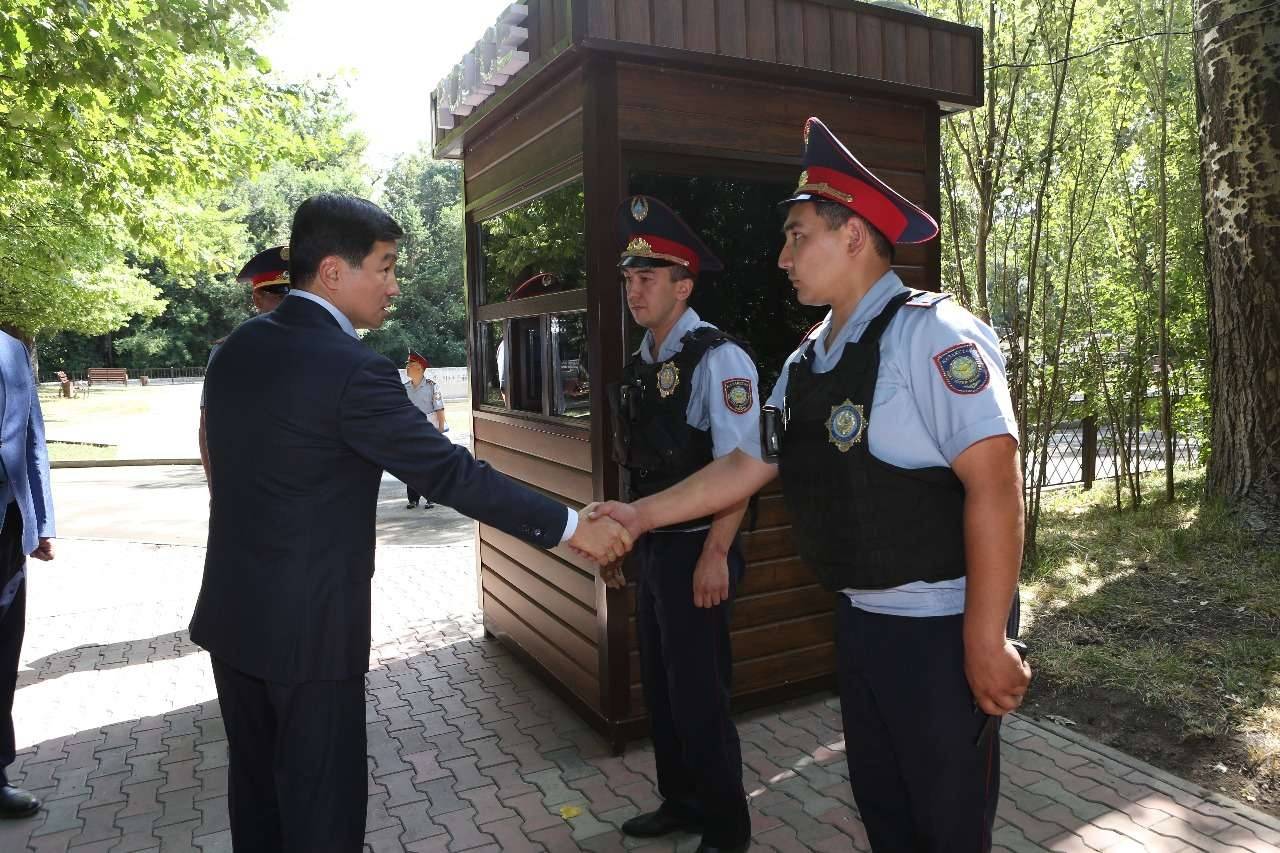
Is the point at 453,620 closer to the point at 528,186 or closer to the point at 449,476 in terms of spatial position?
the point at 528,186

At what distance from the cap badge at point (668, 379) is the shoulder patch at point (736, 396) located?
0.18 metres

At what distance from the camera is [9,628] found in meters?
3.59

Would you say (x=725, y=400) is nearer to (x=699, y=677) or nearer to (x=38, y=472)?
(x=699, y=677)


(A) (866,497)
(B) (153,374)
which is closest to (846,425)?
(A) (866,497)

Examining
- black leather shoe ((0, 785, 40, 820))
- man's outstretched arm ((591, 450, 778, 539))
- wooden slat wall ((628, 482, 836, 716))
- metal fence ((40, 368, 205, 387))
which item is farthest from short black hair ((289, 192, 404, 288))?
metal fence ((40, 368, 205, 387))

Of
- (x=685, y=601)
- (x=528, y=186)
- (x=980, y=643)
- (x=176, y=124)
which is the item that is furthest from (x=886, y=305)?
(x=176, y=124)

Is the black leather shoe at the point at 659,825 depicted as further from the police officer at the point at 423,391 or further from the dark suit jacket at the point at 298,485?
the police officer at the point at 423,391

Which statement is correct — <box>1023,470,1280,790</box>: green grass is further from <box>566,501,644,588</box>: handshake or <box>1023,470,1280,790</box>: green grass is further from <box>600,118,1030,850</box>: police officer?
<box>566,501,644,588</box>: handshake

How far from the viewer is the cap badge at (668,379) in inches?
119

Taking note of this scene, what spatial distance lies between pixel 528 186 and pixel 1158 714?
3.66 metres

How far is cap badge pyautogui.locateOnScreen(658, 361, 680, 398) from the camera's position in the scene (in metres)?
3.03

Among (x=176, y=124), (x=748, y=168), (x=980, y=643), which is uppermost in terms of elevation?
(x=176, y=124)

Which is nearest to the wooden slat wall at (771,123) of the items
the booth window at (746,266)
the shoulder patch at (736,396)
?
the booth window at (746,266)

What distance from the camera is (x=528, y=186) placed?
4.33 m
